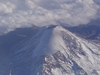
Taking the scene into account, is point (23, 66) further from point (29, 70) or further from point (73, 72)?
point (73, 72)

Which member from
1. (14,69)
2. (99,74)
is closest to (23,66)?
(14,69)

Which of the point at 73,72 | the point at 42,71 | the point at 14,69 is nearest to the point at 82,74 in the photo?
the point at 73,72

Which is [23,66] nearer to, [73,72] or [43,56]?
[43,56]

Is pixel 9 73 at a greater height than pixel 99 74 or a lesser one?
greater

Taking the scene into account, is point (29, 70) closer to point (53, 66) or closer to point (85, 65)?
point (53, 66)

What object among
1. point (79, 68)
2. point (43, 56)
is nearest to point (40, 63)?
point (43, 56)

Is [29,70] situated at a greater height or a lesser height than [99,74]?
greater

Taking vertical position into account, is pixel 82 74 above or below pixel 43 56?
below
